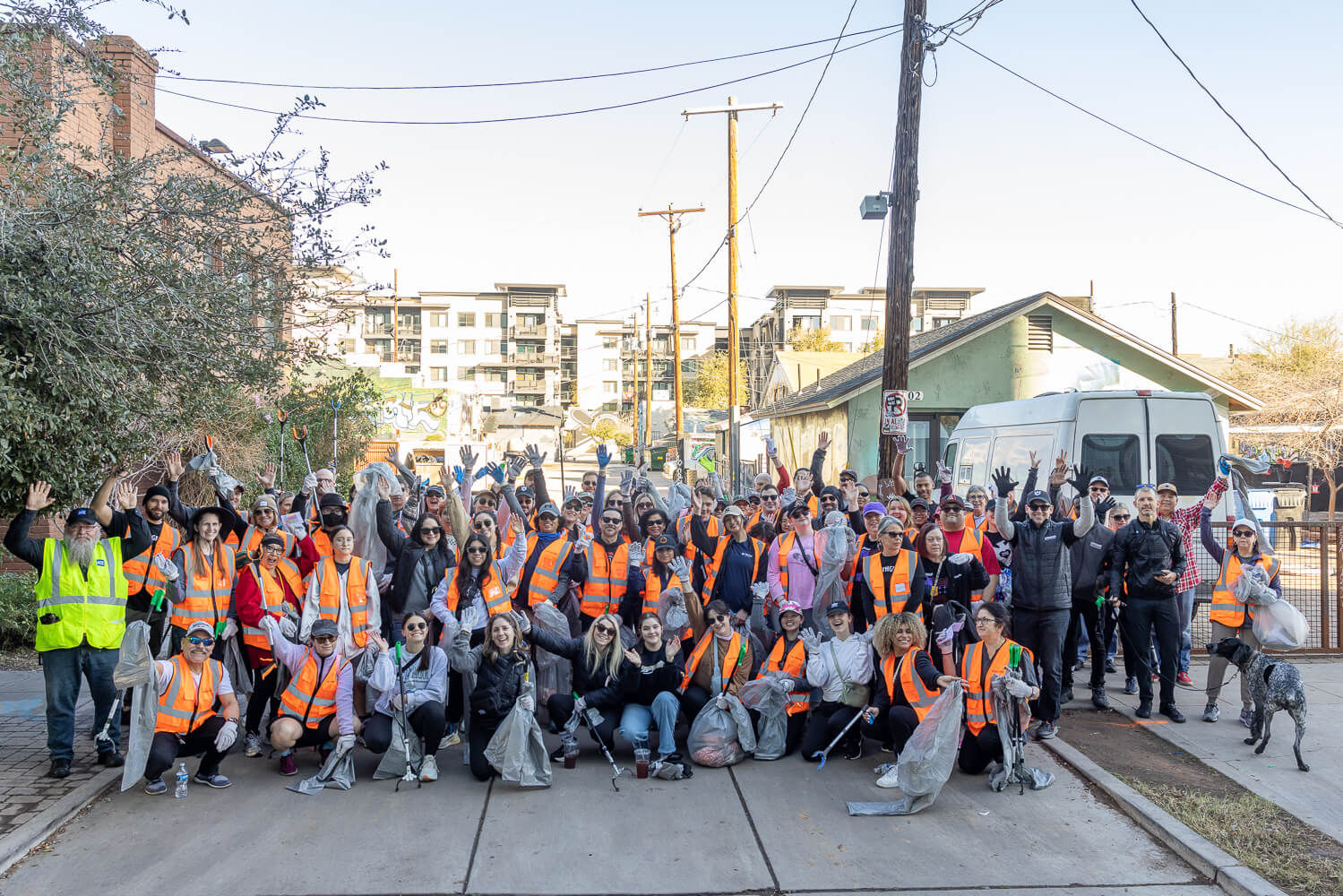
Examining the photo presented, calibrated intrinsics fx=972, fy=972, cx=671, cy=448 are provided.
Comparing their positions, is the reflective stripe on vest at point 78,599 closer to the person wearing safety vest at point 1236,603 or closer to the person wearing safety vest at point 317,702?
the person wearing safety vest at point 317,702

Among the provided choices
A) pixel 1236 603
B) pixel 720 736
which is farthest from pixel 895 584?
pixel 1236 603

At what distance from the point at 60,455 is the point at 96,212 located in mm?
1612

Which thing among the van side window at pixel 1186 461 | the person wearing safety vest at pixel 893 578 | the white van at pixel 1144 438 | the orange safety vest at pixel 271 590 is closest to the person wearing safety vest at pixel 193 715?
the orange safety vest at pixel 271 590

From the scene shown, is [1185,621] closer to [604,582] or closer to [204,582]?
[604,582]

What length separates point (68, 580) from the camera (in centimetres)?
657

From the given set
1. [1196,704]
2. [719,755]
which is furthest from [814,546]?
[1196,704]

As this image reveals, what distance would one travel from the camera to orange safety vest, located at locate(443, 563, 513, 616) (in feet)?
24.9

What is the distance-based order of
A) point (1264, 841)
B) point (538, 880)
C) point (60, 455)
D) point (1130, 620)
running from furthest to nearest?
point (1130, 620)
point (60, 455)
point (1264, 841)
point (538, 880)

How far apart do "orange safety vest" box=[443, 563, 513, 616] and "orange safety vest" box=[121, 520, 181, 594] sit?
2038 mm

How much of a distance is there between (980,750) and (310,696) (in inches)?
180

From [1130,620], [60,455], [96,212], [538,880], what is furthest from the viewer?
[1130,620]

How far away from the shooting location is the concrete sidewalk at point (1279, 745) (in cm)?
605

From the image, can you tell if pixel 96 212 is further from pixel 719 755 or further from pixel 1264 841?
pixel 1264 841

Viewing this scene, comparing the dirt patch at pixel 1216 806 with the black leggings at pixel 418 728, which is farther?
the black leggings at pixel 418 728
